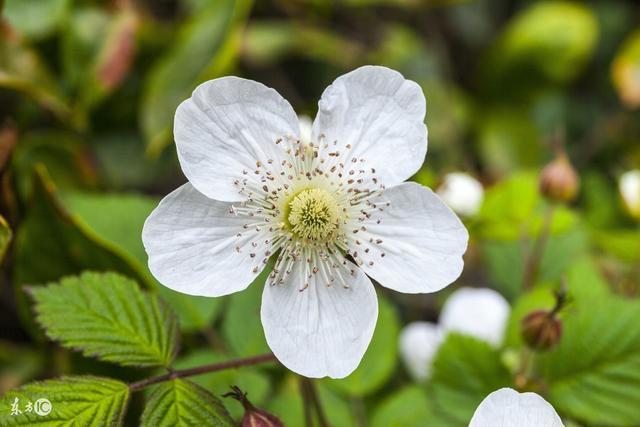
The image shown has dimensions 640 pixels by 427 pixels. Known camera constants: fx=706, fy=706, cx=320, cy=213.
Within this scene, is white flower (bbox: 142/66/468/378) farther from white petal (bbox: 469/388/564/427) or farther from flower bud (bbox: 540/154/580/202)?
flower bud (bbox: 540/154/580/202)

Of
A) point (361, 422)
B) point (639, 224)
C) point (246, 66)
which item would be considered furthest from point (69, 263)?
point (639, 224)

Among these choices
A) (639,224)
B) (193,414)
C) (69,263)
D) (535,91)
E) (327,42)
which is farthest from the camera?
(535,91)

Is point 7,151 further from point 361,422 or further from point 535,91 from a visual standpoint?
point 535,91

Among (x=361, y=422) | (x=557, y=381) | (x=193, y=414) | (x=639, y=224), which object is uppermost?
(x=193, y=414)

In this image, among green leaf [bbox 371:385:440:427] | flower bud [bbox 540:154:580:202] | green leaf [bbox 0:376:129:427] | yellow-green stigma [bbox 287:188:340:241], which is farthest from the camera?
flower bud [bbox 540:154:580:202]

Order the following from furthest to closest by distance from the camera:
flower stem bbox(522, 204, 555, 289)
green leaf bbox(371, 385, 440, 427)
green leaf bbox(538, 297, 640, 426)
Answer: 1. flower stem bbox(522, 204, 555, 289)
2. green leaf bbox(371, 385, 440, 427)
3. green leaf bbox(538, 297, 640, 426)

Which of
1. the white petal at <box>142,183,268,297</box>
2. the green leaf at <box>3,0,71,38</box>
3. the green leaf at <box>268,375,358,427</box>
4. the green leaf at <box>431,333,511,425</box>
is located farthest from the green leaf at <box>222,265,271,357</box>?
the green leaf at <box>3,0,71,38</box>

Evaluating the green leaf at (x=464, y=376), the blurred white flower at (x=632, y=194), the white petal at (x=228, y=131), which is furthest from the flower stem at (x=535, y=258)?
the white petal at (x=228, y=131)

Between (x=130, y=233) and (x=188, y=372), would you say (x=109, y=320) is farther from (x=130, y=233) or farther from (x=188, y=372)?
(x=130, y=233)
